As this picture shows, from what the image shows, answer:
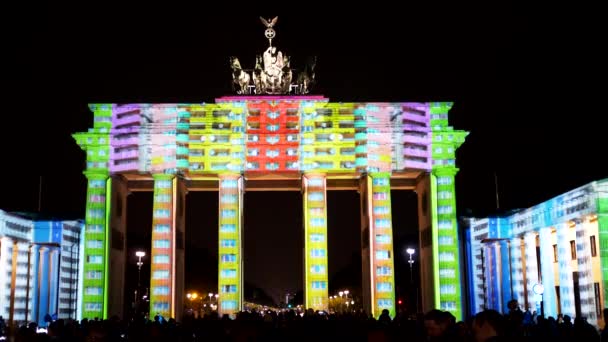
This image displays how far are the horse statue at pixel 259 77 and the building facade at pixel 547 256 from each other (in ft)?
60.5

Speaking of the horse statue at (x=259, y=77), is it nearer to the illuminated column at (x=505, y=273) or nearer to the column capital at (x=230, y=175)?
the column capital at (x=230, y=175)

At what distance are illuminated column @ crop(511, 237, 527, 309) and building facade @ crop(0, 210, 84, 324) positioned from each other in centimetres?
2920

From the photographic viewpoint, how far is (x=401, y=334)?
1378 cm

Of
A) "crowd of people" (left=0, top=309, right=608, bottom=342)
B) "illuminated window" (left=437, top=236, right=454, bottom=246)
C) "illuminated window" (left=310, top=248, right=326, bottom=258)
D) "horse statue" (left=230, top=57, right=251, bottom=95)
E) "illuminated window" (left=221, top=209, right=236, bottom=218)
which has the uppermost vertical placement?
"horse statue" (left=230, top=57, right=251, bottom=95)

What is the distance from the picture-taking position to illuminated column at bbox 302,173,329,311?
5384 centimetres

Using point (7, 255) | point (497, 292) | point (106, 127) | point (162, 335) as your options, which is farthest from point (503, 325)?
point (106, 127)

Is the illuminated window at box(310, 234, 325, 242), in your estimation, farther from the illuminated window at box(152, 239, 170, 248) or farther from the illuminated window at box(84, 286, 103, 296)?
the illuminated window at box(84, 286, 103, 296)

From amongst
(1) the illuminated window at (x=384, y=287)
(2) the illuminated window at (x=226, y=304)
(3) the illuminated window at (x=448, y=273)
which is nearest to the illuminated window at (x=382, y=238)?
(1) the illuminated window at (x=384, y=287)

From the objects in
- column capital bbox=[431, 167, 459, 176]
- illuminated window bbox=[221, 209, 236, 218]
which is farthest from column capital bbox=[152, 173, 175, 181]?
column capital bbox=[431, 167, 459, 176]

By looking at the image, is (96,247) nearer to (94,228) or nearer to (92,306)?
(94,228)

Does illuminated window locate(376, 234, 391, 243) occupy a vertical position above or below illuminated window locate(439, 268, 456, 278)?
above

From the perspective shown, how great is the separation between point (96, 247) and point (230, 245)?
9455 mm

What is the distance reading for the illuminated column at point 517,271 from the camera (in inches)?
1979

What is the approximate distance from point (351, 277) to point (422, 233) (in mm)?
79539
